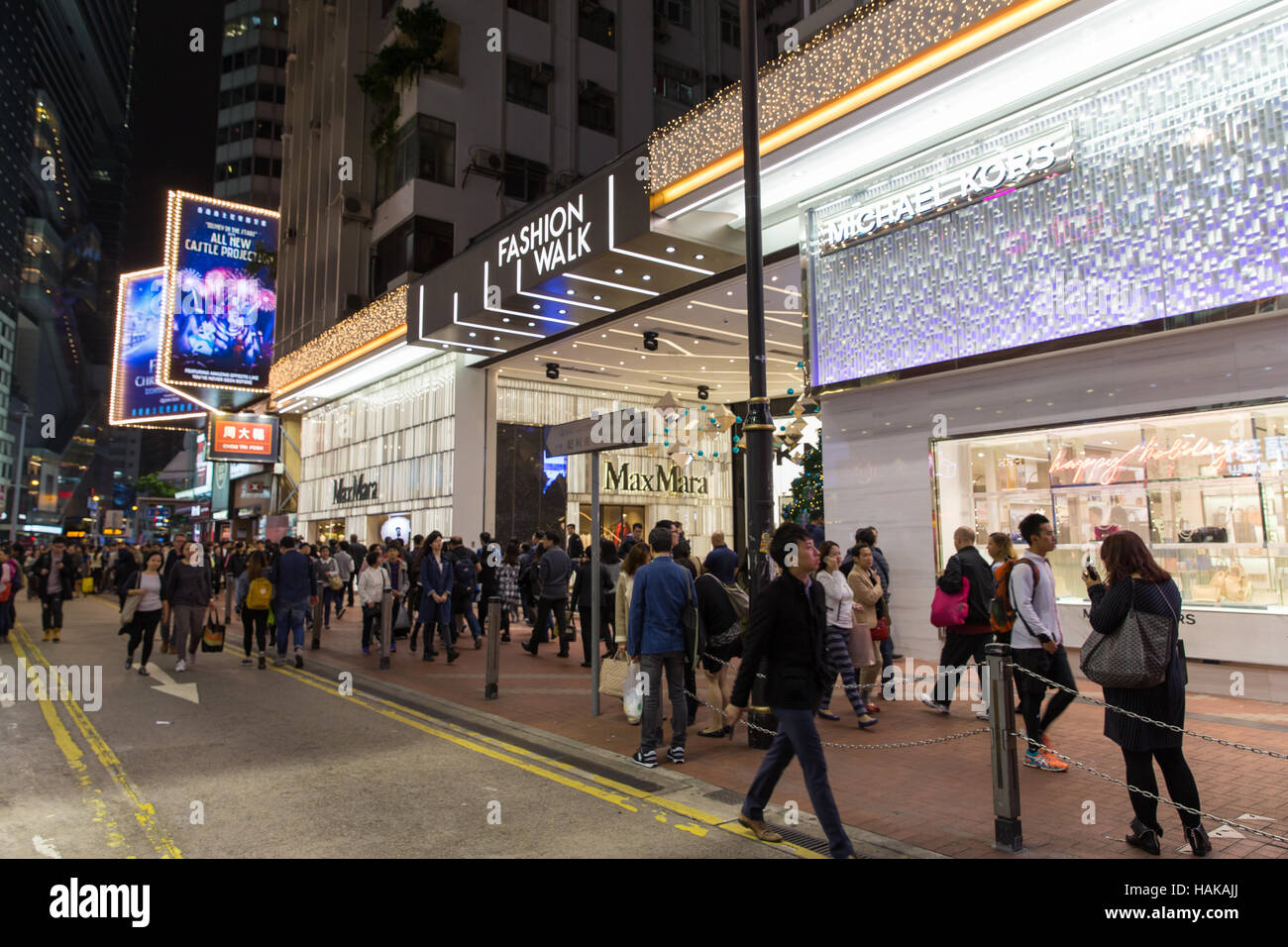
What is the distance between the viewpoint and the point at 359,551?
21156mm

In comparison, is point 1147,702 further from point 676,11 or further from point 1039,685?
Answer: point 676,11

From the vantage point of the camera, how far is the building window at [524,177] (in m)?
27.5

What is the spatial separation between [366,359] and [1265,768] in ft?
79.9

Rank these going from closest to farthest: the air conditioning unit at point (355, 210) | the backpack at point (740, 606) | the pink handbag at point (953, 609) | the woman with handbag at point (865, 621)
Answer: the backpack at point (740, 606) → the pink handbag at point (953, 609) → the woman with handbag at point (865, 621) → the air conditioning unit at point (355, 210)

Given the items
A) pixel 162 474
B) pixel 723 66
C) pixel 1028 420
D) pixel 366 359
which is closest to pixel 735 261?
pixel 1028 420

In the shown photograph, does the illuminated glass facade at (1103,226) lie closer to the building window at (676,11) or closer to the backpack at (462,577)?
the backpack at (462,577)

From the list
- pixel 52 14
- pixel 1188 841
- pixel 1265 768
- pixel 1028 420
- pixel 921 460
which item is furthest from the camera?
pixel 52 14

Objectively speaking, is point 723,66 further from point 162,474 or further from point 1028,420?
point 162,474

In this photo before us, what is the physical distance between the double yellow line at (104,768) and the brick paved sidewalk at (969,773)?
339 cm

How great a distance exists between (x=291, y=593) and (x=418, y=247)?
16.7 m

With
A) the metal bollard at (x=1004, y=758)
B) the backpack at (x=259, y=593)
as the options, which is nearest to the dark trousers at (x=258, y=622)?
the backpack at (x=259, y=593)

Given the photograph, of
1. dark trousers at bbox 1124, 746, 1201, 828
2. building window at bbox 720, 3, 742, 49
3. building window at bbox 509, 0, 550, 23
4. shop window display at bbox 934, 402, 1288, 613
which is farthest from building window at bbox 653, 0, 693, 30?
dark trousers at bbox 1124, 746, 1201, 828

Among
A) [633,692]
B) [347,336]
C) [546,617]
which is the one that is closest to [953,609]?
[633,692]

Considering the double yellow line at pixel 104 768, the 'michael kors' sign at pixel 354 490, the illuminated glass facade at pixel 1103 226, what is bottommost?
the double yellow line at pixel 104 768
